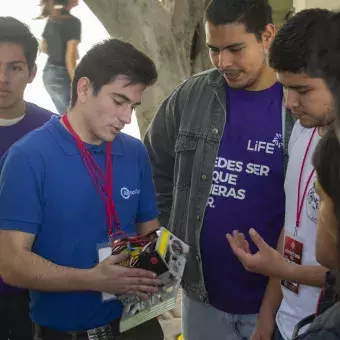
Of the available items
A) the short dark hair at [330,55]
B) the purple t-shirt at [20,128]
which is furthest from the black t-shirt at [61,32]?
the short dark hair at [330,55]

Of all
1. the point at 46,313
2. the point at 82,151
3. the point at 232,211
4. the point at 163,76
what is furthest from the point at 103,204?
the point at 163,76

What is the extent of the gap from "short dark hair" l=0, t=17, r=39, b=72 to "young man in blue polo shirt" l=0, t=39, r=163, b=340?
69 centimetres

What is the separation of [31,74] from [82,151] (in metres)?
0.96

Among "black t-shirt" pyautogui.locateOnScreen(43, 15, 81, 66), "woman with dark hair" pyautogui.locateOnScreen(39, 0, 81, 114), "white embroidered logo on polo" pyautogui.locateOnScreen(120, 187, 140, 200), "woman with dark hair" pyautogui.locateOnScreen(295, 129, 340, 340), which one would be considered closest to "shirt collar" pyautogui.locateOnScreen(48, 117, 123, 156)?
"white embroidered logo on polo" pyautogui.locateOnScreen(120, 187, 140, 200)

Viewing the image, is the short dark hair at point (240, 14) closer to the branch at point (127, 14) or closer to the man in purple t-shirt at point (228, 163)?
the man in purple t-shirt at point (228, 163)

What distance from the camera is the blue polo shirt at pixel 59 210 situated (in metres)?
1.81

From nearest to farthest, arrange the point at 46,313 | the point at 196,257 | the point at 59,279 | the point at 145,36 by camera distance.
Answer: the point at 59,279
the point at 46,313
the point at 196,257
the point at 145,36

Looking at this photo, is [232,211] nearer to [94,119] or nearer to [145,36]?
[94,119]

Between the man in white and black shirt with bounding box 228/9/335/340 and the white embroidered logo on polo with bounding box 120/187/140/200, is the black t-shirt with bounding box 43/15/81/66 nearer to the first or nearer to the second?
the white embroidered logo on polo with bounding box 120/187/140/200

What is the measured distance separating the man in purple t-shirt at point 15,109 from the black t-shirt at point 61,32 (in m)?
3.54

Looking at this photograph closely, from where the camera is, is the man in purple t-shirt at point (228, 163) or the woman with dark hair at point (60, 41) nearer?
the man in purple t-shirt at point (228, 163)

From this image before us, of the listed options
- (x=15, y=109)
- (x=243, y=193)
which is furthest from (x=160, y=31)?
(x=243, y=193)

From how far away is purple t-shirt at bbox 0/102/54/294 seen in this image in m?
2.37

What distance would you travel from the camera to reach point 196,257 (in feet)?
7.88
